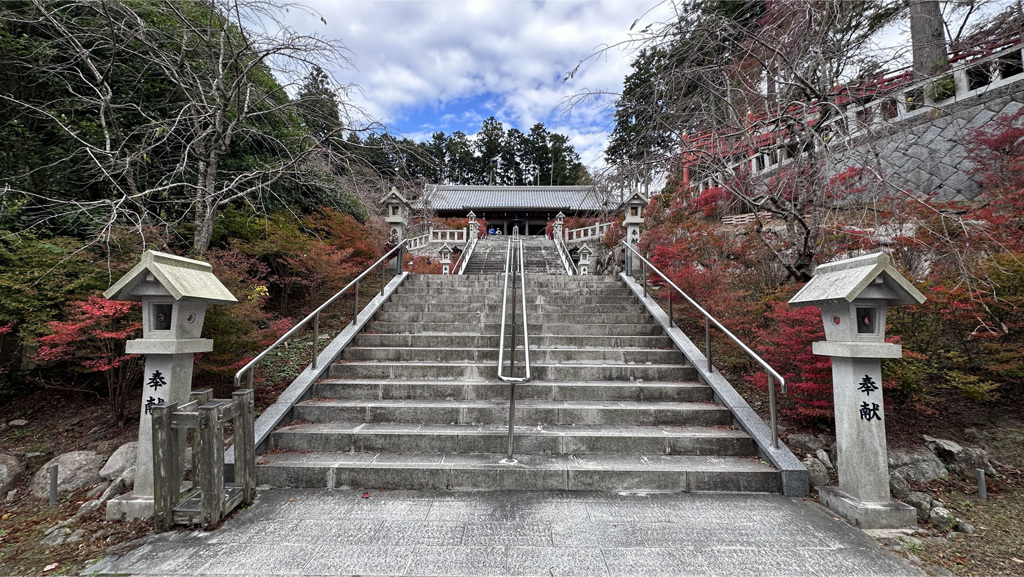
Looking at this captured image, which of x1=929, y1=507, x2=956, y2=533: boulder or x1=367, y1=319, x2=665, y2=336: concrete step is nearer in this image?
x1=929, y1=507, x2=956, y2=533: boulder

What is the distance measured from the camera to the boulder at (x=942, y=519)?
9.66 ft

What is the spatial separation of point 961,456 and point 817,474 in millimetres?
1607

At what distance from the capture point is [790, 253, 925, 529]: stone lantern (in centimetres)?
297

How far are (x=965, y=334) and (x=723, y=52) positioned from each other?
455 cm

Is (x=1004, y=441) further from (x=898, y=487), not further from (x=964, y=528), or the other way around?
(x=964, y=528)

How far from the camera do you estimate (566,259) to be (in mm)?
16188

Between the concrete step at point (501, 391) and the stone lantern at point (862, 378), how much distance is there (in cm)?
154

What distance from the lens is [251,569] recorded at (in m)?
2.45

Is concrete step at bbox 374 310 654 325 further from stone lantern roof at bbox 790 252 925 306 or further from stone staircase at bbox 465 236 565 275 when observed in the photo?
stone staircase at bbox 465 236 565 275

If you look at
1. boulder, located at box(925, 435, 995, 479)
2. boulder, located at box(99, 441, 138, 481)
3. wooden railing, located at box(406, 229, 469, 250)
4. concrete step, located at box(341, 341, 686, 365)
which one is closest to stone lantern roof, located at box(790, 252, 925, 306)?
boulder, located at box(925, 435, 995, 479)

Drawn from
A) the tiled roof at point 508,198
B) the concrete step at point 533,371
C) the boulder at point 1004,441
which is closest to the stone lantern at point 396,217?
the concrete step at point 533,371

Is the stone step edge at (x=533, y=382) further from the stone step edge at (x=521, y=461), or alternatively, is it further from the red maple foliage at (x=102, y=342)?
the red maple foliage at (x=102, y=342)

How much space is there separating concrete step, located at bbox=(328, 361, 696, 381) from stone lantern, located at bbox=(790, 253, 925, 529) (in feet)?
6.36

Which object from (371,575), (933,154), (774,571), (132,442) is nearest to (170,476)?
(371,575)
